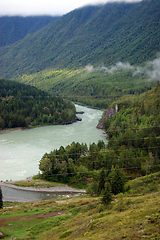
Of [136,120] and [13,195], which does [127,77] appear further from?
[13,195]

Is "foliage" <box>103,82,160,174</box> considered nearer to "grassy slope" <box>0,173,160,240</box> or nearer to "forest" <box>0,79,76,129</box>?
"grassy slope" <box>0,173,160,240</box>

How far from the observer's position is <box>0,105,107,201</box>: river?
41.1 m

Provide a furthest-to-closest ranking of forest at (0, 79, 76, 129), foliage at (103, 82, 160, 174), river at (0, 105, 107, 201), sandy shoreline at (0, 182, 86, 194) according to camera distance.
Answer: forest at (0, 79, 76, 129) < river at (0, 105, 107, 201) < foliage at (103, 82, 160, 174) < sandy shoreline at (0, 182, 86, 194)

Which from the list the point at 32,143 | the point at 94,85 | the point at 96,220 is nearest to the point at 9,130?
the point at 32,143

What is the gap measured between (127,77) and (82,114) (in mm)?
83204

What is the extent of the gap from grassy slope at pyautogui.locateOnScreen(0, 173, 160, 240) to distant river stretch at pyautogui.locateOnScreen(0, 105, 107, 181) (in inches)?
579

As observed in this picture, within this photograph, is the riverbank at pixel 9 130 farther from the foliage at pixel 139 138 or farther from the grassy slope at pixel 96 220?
the grassy slope at pixel 96 220

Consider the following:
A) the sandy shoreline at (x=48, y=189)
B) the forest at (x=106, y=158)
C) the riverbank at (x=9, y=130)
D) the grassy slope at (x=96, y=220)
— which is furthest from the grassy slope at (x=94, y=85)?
the grassy slope at (x=96, y=220)

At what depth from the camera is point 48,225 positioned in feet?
Result: 66.2

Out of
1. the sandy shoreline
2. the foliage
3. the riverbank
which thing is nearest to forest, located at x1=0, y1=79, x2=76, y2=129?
the riverbank

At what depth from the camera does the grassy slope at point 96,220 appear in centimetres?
1240

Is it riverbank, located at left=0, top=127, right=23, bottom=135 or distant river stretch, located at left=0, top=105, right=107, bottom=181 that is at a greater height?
Answer: riverbank, located at left=0, top=127, right=23, bottom=135

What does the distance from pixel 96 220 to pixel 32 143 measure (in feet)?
140

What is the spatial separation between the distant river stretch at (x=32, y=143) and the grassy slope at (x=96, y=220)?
14.7 meters
